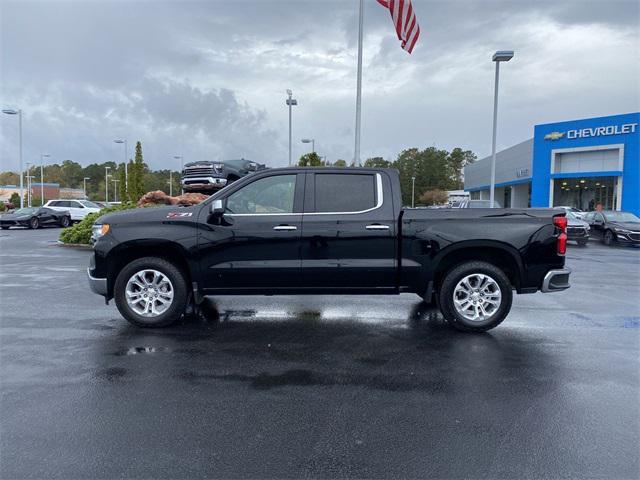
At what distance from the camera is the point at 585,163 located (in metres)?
35.5

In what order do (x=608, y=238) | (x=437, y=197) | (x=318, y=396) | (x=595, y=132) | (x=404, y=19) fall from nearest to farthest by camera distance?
(x=318, y=396)
(x=404, y=19)
(x=608, y=238)
(x=595, y=132)
(x=437, y=197)

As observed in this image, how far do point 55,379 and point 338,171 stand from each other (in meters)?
3.86

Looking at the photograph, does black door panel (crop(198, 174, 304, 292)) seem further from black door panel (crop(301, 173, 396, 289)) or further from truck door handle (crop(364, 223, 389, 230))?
truck door handle (crop(364, 223, 389, 230))

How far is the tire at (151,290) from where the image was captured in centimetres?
594

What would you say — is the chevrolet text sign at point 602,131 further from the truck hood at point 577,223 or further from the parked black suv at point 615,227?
the truck hood at point 577,223

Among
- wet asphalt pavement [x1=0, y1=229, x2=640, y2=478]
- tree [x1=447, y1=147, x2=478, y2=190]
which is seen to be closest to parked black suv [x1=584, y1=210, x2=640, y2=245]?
wet asphalt pavement [x1=0, y1=229, x2=640, y2=478]

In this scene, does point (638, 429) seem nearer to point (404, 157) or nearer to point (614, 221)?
point (614, 221)

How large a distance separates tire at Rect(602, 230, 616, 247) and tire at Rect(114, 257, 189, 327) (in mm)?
19507

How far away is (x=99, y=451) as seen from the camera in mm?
3158

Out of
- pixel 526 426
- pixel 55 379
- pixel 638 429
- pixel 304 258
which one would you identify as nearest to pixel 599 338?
pixel 638 429

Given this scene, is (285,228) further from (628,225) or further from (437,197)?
(437,197)

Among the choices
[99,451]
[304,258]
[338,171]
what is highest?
[338,171]

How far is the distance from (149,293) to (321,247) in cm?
226

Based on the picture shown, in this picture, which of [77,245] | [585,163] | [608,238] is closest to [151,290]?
[77,245]
